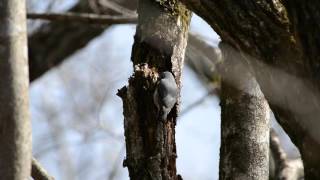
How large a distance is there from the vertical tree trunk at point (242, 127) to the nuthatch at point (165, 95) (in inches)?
9.7

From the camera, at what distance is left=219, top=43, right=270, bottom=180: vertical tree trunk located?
2.41 metres

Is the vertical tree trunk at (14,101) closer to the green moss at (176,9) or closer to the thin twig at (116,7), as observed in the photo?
the green moss at (176,9)

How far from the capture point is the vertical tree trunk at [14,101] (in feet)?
5.75

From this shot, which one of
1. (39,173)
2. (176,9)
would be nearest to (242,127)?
(176,9)

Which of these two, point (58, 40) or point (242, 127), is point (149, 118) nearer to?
point (242, 127)

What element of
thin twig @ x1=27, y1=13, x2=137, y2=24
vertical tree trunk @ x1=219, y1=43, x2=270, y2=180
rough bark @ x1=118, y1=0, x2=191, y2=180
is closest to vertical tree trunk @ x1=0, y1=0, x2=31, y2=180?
rough bark @ x1=118, y1=0, x2=191, y2=180

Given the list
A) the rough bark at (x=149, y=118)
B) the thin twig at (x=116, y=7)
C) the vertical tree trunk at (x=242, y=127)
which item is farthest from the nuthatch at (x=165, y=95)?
the thin twig at (x=116, y=7)

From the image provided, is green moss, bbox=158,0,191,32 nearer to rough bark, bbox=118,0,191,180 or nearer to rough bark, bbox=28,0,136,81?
rough bark, bbox=118,0,191,180

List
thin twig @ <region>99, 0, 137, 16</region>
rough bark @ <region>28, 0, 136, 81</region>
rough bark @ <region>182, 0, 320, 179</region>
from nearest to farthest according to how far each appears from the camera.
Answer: rough bark @ <region>182, 0, 320, 179</region> → thin twig @ <region>99, 0, 137, 16</region> → rough bark @ <region>28, 0, 136, 81</region>

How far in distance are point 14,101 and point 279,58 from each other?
58 cm

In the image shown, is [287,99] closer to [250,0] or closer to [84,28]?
[250,0]

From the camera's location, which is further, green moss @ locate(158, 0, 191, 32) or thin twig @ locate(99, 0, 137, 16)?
thin twig @ locate(99, 0, 137, 16)

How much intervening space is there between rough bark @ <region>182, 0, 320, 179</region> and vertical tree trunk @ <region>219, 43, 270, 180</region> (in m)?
0.64

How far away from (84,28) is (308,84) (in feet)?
10.2
